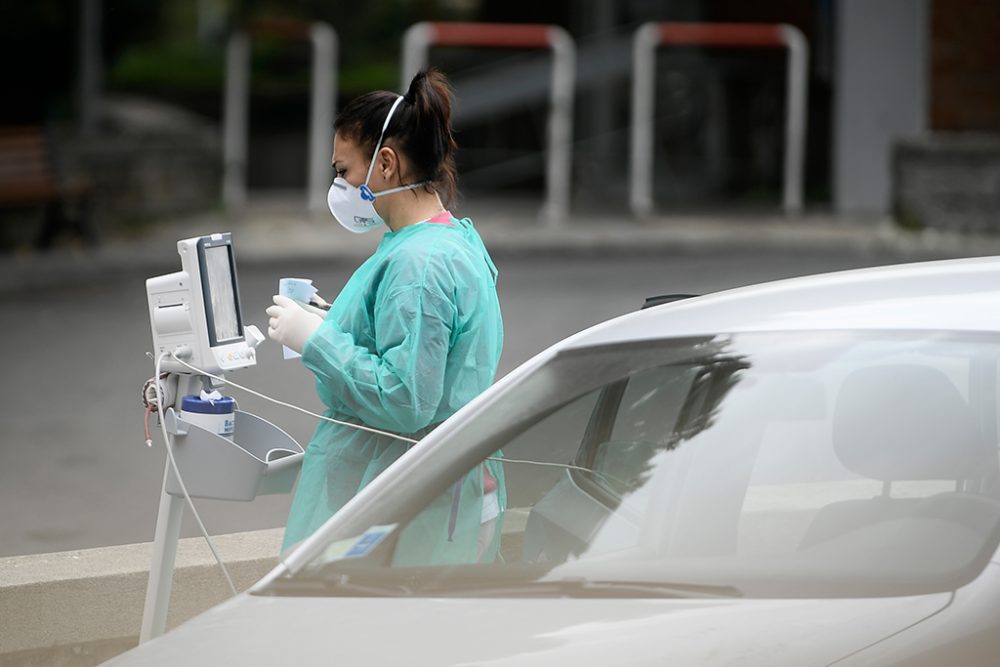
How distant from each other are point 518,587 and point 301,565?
1.47 ft

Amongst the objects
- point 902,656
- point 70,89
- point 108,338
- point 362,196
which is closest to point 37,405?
point 108,338

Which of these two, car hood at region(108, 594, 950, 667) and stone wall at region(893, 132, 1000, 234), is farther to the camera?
stone wall at region(893, 132, 1000, 234)

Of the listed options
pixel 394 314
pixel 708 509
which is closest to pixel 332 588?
pixel 708 509

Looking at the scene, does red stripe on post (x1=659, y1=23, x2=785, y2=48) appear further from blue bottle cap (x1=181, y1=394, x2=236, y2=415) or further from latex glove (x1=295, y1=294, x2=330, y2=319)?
blue bottle cap (x1=181, y1=394, x2=236, y2=415)

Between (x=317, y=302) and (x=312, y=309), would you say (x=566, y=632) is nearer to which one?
(x=312, y=309)

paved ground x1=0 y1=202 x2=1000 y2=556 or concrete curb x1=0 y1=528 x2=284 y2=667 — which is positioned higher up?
concrete curb x1=0 y1=528 x2=284 y2=667

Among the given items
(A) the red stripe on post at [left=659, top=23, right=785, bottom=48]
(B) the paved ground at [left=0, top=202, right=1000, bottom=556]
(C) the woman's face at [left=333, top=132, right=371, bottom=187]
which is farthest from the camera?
(A) the red stripe on post at [left=659, top=23, right=785, bottom=48]

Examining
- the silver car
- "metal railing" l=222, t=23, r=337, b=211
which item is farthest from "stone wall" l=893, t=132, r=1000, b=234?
the silver car

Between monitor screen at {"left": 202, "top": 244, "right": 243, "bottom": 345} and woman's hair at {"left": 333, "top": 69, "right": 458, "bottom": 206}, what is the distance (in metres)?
0.38

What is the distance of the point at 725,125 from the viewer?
16.6 metres

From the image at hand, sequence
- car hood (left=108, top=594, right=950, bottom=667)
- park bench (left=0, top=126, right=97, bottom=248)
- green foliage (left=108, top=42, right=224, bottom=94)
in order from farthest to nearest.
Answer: green foliage (left=108, top=42, right=224, bottom=94) < park bench (left=0, top=126, right=97, bottom=248) < car hood (left=108, top=594, right=950, bottom=667)

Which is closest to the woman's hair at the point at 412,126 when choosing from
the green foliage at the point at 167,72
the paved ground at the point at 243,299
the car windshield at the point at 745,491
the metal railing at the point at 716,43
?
the car windshield at the point at 745,491

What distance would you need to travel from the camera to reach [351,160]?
3.52 metres

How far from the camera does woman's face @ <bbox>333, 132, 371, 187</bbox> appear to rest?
11.5 ft
